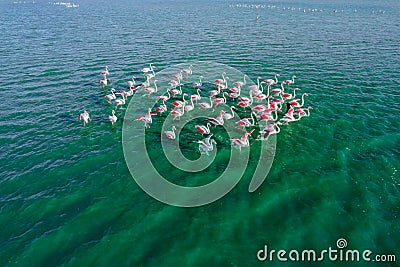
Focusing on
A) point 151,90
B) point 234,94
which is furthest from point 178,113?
point 151,90

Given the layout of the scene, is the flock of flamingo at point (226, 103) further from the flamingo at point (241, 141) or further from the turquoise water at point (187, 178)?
the turquoise water at point (187, 178)

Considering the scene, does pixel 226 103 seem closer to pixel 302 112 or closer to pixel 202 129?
pixel 202 129

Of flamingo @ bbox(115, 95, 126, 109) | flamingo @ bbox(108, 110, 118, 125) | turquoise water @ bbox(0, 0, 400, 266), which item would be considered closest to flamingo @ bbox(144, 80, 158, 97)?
flamingo @ bbox(115, 95, 126, 109)

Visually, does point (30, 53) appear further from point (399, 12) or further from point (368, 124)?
point (399, 12)

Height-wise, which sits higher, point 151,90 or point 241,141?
point 151,90

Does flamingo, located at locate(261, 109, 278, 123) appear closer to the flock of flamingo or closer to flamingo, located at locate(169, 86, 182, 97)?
the flock of flamingo

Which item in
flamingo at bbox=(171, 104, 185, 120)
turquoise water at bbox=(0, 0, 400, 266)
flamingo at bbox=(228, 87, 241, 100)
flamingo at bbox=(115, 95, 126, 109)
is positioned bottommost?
turquoise water at bbox=(0, 0, 400, 266)
